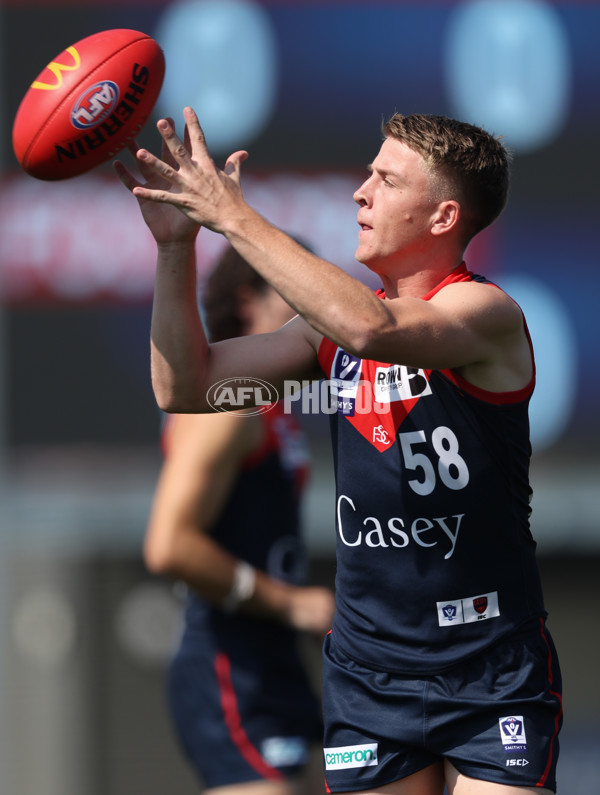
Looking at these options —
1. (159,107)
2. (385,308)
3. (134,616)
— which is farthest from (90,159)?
(134,616)

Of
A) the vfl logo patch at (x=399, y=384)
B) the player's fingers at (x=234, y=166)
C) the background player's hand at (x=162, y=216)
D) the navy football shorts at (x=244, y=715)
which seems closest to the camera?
the player's fingers at (x=234, y=166)

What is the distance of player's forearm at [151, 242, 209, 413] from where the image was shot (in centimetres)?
316

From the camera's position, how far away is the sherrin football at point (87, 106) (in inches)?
127

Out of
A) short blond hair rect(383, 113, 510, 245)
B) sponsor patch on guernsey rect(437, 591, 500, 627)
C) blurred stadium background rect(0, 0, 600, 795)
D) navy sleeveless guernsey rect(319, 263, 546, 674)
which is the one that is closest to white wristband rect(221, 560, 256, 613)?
navy sleeveless guernsey rect(319, 263, 546, 674)

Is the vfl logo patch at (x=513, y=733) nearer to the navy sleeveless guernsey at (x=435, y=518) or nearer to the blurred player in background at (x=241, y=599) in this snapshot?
the navy sleeveless guernsey at (x=435, y=518)

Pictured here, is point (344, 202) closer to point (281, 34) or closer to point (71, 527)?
point (281, 34)

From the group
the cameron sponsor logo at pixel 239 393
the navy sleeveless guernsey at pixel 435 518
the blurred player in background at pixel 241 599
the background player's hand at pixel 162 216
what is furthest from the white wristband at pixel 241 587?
the background player's hand at pixel 162 216

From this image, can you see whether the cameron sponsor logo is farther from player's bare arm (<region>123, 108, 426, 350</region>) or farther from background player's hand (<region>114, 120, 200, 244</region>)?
player's bare arm (<region>123, 108, 426, 350</region>)

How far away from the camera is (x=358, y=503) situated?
305 cm

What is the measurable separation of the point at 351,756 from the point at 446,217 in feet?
4.26

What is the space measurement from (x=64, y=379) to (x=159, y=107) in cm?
163

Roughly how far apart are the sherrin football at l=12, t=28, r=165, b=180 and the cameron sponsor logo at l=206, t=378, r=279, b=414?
2.17 ft

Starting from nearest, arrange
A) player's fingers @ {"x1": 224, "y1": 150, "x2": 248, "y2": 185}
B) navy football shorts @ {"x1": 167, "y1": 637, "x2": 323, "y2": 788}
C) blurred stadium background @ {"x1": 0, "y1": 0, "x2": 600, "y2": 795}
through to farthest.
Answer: player's fingers @ {"x1": 224, "y1": 150, "x2": 248, "y2": 185} → navy football shorts @ {"x1": 167, "y1": 637, "x2": 323, "y2": 788} → blurred stadium background @ {"x1": 0, "y1": 0, "x2": 600, "y2": 795}

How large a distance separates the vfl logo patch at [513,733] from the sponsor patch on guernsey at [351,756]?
1.00 ft
